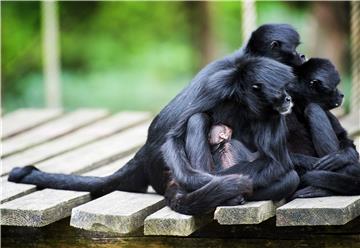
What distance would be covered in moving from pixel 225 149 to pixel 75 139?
2533 millimetres

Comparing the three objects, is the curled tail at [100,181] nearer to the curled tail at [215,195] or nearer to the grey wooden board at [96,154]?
the grey wooden board at [96,154]

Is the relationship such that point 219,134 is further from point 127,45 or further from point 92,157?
point 127,45

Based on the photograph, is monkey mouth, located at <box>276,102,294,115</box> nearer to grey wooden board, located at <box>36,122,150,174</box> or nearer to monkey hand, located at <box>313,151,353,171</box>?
monkey hand, located at <box>313,151,353,171</box>

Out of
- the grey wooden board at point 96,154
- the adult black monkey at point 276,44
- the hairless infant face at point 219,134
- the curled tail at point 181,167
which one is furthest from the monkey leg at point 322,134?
the grey wooden board at point 96,154

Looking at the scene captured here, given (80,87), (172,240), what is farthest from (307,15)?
(172,240)

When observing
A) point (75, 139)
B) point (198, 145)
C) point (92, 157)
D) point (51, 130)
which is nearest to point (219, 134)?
point (198, 145)

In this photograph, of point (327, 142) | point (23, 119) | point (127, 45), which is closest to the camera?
point (327, 142)

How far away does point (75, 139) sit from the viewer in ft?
22.6

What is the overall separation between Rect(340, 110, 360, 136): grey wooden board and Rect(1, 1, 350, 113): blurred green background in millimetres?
5602

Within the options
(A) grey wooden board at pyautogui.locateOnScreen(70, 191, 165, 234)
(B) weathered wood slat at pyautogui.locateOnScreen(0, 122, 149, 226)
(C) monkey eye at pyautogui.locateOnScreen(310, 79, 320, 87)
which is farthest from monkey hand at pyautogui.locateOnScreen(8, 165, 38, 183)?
(C) monkey eye at pyautogui.locateOnScreen(310, 79, 320, 87)

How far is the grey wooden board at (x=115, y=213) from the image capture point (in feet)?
14.0

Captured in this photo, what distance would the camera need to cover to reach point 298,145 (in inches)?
194

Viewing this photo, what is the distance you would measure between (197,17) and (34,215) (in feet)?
33.3

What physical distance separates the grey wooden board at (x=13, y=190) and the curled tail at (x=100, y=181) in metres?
0.06
